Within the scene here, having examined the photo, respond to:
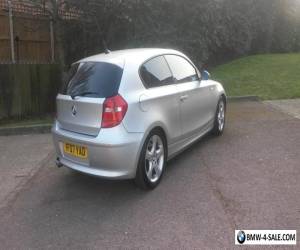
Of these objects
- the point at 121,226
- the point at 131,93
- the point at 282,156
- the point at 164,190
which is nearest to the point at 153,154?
the point at 164,190

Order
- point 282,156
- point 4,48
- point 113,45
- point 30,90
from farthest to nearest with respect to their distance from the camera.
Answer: point 113,45 → point 4,48 → point 30,90 → point 282,156

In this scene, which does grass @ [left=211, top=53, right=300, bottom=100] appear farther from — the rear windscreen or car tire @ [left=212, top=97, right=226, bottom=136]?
the rear windscreen

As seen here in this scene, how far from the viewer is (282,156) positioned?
5.64 metres

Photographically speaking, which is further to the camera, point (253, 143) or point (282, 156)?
point (253, 143)

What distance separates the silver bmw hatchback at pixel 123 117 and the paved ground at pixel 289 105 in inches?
158

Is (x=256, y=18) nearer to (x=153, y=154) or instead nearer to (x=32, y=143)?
(x=32, y=143)

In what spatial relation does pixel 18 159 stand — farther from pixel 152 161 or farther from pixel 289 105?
pixel 289 105

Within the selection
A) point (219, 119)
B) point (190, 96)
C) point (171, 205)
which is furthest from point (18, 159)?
point (219, 119)

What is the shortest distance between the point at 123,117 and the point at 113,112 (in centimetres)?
12

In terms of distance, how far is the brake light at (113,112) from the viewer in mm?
4297

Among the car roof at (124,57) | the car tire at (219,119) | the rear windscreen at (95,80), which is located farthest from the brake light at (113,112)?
the car tire at (219,119)

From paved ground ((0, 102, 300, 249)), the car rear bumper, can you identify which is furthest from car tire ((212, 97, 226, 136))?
the car rear bumper

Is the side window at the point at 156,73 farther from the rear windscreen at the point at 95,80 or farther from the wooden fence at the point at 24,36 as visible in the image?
the wooden fence at the point at 24,36

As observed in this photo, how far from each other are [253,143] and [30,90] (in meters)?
5.39
